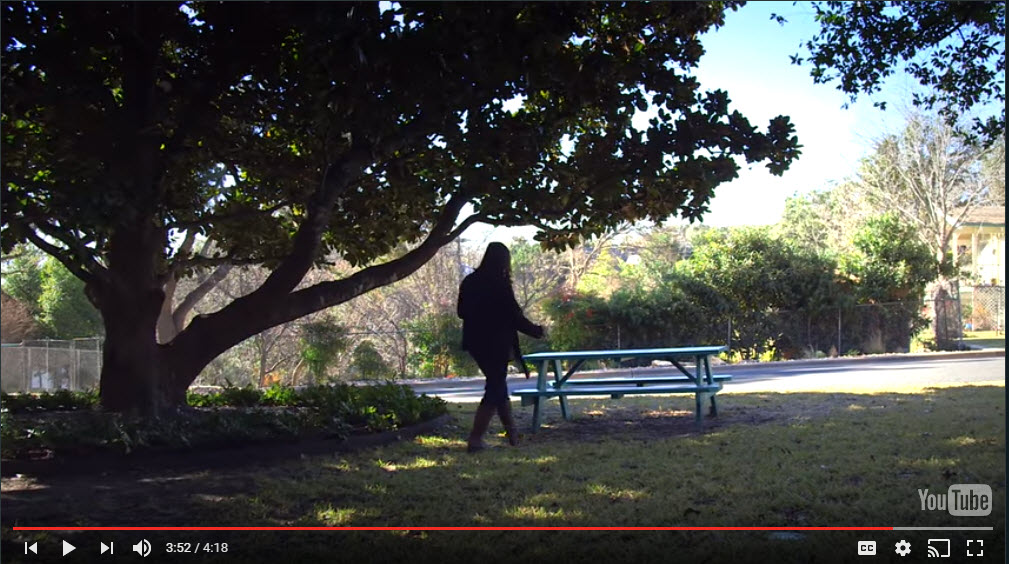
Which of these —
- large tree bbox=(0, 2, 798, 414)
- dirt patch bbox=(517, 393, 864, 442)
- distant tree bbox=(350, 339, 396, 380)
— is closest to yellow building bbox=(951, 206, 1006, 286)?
dirt patch bbox=(517, 393, 864, 442)

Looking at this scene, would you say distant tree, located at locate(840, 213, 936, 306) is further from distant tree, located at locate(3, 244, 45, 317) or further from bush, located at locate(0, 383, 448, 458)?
distant tree, located at locate(3, 244, 45, 317)

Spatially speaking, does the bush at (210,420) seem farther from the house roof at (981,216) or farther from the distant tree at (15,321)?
the house roof at (981,216)

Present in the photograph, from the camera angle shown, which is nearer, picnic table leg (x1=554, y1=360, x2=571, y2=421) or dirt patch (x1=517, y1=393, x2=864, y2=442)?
dirt patch (x1=517, y1=393, x2=864, y2=442)

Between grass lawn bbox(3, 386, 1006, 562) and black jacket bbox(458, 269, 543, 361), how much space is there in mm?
863

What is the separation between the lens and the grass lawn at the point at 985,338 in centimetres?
2214

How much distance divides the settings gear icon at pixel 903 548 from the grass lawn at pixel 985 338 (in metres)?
20.6

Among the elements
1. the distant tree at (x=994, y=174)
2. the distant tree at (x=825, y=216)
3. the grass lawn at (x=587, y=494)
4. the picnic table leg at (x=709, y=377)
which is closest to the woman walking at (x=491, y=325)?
the grass lawn at (x=587, y=494)

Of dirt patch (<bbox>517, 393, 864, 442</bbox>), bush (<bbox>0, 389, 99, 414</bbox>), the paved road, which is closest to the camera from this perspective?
dirt patch (<bbox>517, 393, 864, 442</bbox>)

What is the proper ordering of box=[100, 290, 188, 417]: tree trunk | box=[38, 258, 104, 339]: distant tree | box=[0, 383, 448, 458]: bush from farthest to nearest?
box=[38, 258, 104, 339]: distant tree < box=[100, 290, 188, 417]: tree trunk < box=[0, 383, 448, 458]: bush

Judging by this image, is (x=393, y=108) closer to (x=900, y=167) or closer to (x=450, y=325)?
(x=450, y=325)

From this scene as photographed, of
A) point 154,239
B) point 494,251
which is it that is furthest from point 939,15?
point 154,239

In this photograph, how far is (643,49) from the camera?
7.63 meters

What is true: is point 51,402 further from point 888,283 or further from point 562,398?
point 888,283

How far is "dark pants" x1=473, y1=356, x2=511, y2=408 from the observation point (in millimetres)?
6988
